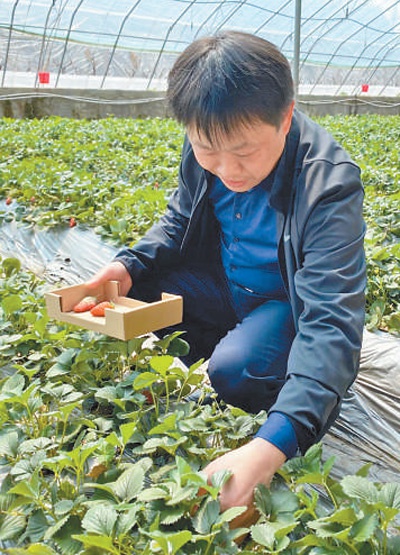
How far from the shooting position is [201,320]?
223cm

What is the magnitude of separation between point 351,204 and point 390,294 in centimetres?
125

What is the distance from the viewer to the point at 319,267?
1.45 metres

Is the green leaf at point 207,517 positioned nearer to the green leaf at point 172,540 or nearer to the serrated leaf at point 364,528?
the green leaf at point 172,540

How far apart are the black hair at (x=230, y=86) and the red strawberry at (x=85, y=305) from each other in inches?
28.7

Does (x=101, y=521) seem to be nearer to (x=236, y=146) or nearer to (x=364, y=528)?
(x=364, y=528)

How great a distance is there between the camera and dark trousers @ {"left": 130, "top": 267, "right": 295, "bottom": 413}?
5.90 feet

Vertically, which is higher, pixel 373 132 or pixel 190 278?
pixel 190 278

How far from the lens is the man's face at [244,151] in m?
1.37

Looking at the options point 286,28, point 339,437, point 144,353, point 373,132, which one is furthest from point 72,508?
point 286,28

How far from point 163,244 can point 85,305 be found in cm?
38

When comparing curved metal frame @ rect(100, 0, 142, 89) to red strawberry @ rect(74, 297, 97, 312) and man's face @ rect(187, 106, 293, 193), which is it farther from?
man's face @ rect(187, 106, 293, 193)

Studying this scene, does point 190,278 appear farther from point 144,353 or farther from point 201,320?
point 144,353

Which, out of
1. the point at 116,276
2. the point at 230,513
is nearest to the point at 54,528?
the point at 230,513

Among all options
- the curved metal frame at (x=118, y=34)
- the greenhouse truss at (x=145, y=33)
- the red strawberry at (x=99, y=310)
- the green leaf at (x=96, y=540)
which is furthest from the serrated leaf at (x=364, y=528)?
the curved metal frame at (x=118, y=34)
